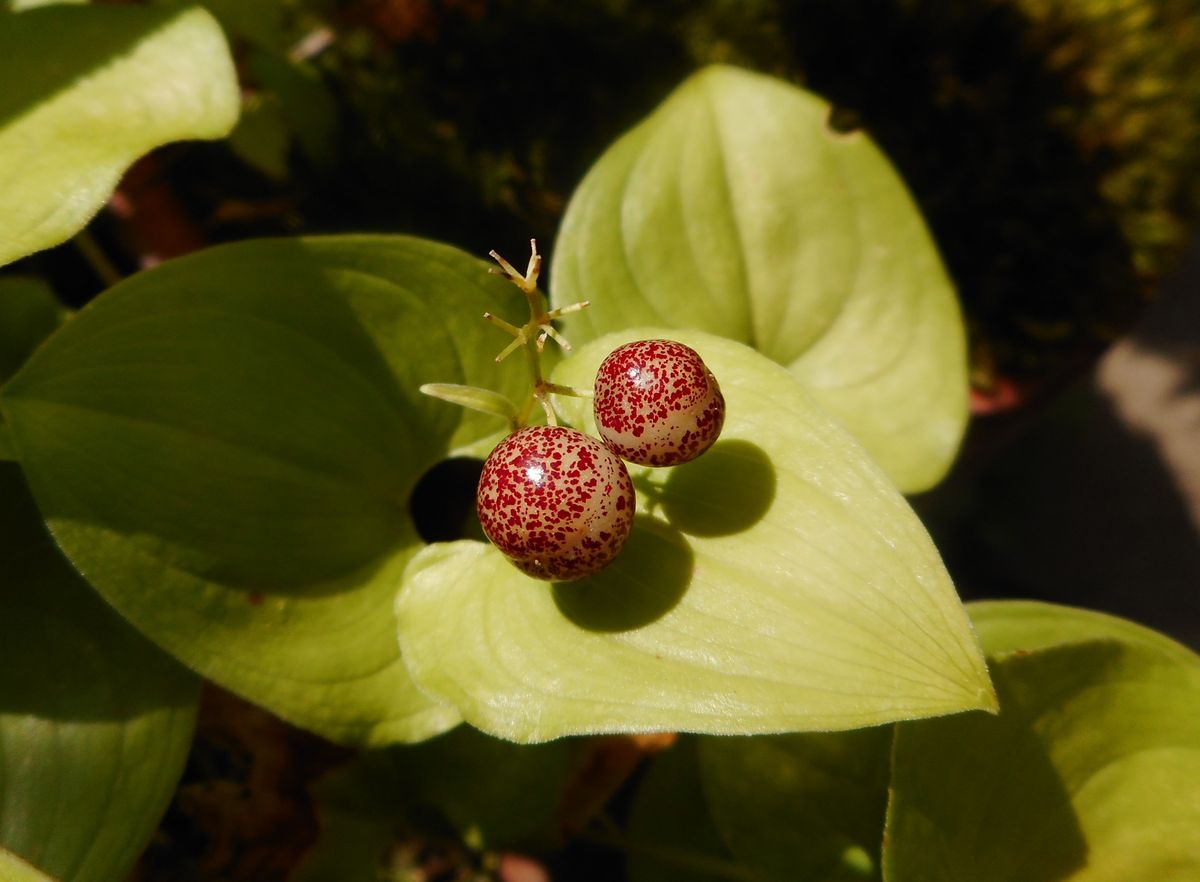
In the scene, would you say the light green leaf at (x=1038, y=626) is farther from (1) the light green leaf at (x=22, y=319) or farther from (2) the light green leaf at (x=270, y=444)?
(1) the light green leaf at (x=22, y=319)

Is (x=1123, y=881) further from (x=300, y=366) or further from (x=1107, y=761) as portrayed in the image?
(x=300, y=366)

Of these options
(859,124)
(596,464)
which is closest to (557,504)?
(596,464)

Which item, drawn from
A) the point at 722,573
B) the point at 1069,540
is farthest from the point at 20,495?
the point at 1069,540

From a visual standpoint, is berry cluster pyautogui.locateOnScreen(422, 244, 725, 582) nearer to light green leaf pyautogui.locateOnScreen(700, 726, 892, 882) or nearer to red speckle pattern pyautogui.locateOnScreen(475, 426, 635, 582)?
red speckle pattern pyautogui.locateOnScreen(475, 426, 635, 582)

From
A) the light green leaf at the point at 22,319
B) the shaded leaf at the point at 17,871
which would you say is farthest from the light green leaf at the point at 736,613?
the light green leaf at the point at 22,319

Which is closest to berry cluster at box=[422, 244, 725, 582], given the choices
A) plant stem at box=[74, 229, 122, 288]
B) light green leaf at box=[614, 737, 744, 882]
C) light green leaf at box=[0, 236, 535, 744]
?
light green leaf at box=[0, 236, 535, 744]

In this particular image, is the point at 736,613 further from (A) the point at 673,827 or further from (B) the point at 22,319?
(B) the point at 22,319

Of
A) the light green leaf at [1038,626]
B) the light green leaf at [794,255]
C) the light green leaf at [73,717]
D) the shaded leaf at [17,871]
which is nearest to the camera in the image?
the shaded leaf at [17,871]
